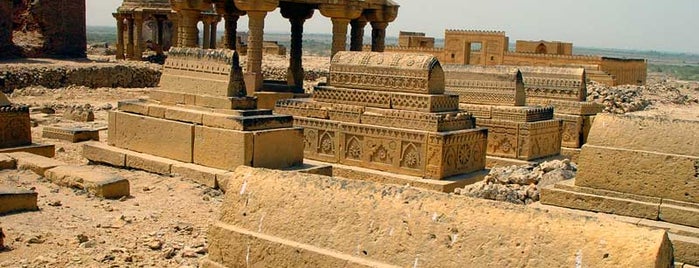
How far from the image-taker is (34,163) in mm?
8281

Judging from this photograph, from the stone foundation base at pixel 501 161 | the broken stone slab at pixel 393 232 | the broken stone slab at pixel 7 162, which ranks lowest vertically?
the stone foundation base at pixel 501 161

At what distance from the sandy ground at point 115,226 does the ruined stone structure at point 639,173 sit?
333 cm

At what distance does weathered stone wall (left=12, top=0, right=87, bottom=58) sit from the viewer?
24422mm

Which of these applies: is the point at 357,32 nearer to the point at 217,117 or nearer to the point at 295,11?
the point at 295,11

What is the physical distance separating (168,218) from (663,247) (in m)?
4.84

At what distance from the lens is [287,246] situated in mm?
4113

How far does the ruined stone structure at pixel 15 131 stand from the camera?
9.20 m

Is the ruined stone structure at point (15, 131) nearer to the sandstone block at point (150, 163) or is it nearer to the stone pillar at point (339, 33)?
the sandstone block at point (150, 163)

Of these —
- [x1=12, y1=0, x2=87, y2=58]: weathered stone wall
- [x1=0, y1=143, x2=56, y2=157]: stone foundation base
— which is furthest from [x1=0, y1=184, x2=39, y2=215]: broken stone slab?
[x1=12, y1=0, x2=87, y2=58]: weathered stone wall

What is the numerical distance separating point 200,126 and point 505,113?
5005 mm

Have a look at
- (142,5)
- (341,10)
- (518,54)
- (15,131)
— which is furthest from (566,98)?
(518,54)

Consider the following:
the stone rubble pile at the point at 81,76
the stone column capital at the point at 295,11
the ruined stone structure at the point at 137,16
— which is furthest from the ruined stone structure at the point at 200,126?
the ruined stone structure at the point at 137,16

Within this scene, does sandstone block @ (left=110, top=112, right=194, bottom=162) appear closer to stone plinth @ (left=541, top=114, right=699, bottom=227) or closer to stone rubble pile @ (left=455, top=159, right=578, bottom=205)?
stone rubble pile @ (left=455, top=159, right=578, bottom=205)

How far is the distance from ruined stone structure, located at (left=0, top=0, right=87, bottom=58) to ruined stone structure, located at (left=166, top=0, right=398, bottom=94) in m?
10.6
